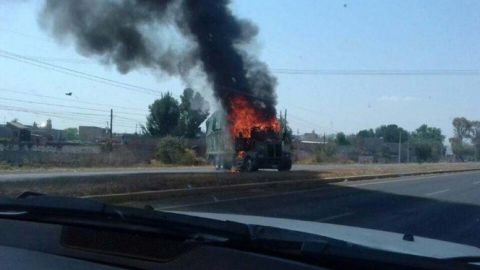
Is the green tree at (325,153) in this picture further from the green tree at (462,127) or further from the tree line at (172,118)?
the green tree at (462,127)

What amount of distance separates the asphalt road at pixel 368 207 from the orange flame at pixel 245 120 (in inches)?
554

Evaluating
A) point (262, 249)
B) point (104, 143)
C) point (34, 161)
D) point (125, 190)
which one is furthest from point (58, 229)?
point (104, 143)

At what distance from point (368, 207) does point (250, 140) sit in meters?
19.7

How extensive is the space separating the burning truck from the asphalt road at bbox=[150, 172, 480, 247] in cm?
1242

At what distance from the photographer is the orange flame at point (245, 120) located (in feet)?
123

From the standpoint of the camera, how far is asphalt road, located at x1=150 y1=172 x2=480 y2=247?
13.4 m

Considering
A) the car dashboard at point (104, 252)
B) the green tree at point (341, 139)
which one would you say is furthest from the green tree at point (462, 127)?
the car dashboard at point (104, 252)

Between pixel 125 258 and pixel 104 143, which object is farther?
pixel 104 143

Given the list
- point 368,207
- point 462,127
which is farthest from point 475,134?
point 368,207

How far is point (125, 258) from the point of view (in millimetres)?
2432

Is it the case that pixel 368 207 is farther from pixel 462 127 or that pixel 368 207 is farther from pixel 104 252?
pixel 462 127

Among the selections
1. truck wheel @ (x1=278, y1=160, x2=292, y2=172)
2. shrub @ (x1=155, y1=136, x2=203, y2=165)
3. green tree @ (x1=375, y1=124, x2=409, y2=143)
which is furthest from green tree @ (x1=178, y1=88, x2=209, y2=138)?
green tree @ (x1=375, y1=124, x2=409, y2=143)

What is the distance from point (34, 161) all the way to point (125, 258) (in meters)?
44.2

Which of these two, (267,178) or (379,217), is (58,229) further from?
(267,178)
